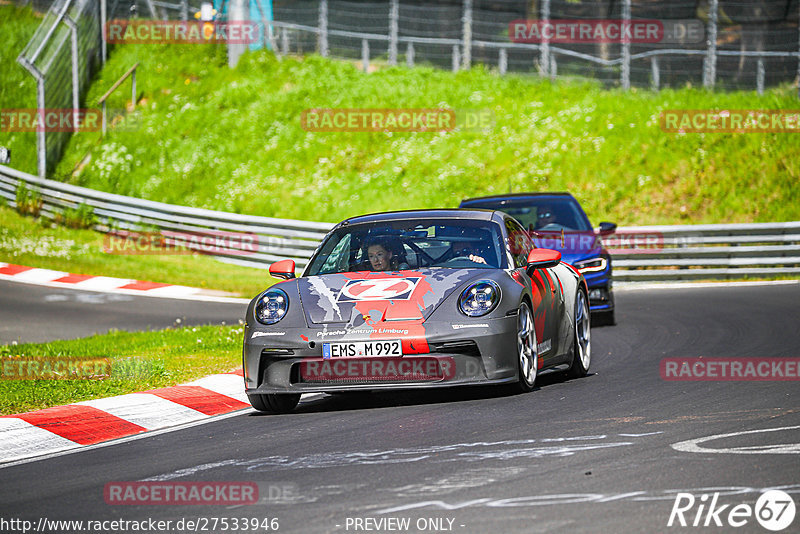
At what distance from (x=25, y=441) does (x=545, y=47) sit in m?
20.8

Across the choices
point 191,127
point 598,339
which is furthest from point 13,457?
point 191,127

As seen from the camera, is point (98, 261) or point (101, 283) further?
point (98, 261)

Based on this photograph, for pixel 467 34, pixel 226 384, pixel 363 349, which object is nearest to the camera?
pixel 363 349

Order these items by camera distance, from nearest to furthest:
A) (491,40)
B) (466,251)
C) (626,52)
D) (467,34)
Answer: (466,251), (626,52), (467,34), (491,40)

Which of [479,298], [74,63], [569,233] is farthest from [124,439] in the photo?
[74,63]

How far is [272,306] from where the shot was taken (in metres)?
7.96

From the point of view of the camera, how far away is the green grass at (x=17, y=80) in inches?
1069

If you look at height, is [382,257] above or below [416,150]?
below

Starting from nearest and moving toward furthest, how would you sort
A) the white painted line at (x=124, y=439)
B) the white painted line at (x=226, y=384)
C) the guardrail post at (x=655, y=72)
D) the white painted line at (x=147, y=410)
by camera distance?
1. the white painted line at (x=124, y=439)
2. the white painted line at (x=147, y=410)
3. the white painted line at (x=226, y=384)
4. the guardrail post at (x=655, y=72)

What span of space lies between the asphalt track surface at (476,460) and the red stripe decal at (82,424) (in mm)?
394

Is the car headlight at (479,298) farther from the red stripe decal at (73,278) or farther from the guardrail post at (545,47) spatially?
the guardrail post at (545,47)

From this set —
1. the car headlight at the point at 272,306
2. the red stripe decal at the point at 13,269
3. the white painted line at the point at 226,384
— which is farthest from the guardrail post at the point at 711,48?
the car headlight at the point at 272,306

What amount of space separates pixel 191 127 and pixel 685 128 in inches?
450

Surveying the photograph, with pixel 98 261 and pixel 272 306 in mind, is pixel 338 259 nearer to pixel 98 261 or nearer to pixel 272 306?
pixel 272 306
